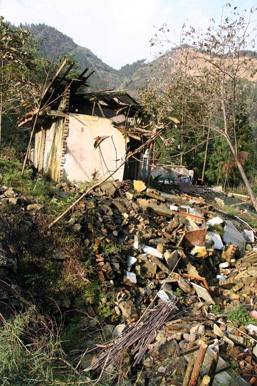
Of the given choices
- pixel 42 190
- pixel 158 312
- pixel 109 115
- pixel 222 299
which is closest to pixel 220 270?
pixel 222 299

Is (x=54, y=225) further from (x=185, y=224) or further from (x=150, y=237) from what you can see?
(x=185, y=224)

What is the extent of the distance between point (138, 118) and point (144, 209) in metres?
4.30

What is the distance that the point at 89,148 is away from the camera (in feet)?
34.3

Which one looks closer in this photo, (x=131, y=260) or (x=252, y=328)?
(x=252, y=328)

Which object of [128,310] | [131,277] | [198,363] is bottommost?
[128,310]

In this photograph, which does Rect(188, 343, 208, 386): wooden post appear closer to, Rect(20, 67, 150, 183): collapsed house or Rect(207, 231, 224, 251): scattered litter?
Rect(207, 231, 224, 251): scattered litter

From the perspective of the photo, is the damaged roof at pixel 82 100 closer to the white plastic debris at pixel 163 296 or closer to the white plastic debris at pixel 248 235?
the white plastic debris at pixel 248 235

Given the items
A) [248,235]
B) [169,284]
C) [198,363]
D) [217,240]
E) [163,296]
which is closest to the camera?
[198,363]

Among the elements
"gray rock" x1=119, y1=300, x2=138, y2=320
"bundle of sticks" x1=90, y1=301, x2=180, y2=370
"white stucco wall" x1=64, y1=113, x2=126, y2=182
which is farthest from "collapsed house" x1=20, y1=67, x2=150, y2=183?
"bundle of sticks" x1=90, y1=301, x2=180, y2=370

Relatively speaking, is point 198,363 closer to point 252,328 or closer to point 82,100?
point 252,328


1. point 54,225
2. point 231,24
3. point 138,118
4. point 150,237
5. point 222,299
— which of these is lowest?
point 222,299

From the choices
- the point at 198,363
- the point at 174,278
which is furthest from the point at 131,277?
the point at 198,363

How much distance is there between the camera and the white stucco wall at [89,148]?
10273 millimetres

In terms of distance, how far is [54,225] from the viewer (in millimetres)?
6199
